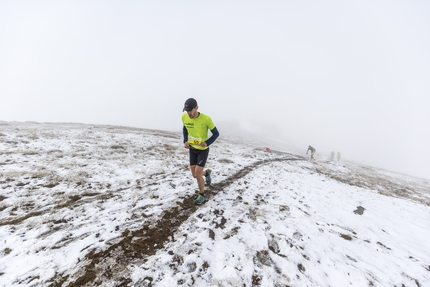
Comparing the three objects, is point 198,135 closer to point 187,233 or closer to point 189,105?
point 189,105

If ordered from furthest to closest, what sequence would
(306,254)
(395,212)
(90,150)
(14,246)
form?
(90,150) < (395,212) < (306,254) < (14,246)

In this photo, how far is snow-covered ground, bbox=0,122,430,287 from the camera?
4.19 meters

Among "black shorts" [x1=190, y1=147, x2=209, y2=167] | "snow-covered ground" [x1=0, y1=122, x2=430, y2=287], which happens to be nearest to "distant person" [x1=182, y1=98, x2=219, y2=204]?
"black shorts" [x1=190, y1=147, x2=209, y2=167]

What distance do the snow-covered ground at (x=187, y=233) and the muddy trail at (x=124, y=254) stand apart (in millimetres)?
26

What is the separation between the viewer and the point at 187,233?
5.58 meters

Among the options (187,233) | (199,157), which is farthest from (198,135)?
(187,233)

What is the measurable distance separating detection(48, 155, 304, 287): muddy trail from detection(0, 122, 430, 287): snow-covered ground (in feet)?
→ 0.08

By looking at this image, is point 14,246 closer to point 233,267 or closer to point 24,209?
point 24,209

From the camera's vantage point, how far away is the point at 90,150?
14.3 meters

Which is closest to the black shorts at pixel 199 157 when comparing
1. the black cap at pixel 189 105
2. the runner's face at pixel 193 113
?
the runner's face at pixel 193 113

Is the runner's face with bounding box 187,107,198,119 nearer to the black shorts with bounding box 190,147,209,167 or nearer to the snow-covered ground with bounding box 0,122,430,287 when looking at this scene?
the black shorts with bounding box 190,147,209,167

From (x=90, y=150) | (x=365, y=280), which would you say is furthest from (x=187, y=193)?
(x=90, y=150)

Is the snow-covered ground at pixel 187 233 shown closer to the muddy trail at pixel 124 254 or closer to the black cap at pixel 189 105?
the muddy trail at pixel 124 254

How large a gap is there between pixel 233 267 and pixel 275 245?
5.48 feet
